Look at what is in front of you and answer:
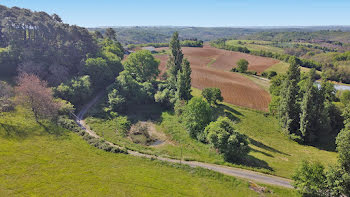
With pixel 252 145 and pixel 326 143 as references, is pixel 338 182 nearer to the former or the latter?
pixel 252 145

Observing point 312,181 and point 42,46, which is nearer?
point 312,181

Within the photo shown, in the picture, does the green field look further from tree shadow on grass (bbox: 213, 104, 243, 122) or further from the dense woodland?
the dense woodland

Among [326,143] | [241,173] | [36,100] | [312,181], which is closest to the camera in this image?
[312,181]

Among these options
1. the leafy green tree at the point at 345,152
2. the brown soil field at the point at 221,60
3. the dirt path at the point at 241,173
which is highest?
the brown soil field at the point at 221,60

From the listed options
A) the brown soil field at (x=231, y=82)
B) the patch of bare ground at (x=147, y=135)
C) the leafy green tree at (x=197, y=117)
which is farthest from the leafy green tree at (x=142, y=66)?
the leafy green tree at (x=197, y=117)

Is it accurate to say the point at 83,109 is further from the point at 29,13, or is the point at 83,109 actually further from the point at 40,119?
the point at 29,13

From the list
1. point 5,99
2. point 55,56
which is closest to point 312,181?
point 5,99

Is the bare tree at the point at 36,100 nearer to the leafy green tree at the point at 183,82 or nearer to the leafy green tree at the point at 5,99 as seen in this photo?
the leafy green tree at the point at 5,99
